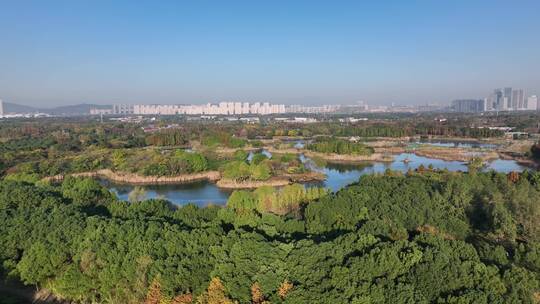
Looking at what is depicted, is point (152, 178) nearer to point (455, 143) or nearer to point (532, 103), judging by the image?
point (455, 143)

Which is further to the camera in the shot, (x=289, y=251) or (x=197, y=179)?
(x=197, y=179)

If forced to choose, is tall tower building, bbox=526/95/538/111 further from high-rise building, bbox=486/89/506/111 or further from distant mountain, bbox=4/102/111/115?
distant mountain, bbox=4/102/111/115

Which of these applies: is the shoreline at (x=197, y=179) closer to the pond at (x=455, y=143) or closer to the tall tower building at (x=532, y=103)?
the pond at (x=455, y=143)

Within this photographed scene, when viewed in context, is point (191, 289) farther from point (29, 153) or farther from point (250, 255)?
point (29, 153)

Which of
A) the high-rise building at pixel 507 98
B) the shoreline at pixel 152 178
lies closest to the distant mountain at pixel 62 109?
the high-rise building at pixel 507 98

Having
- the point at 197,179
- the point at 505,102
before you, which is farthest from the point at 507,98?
the point at 197,179

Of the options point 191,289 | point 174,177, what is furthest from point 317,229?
point 174,177

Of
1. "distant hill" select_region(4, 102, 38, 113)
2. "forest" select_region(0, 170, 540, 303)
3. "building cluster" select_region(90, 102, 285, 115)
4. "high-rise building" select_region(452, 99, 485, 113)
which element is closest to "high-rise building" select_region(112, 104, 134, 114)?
"building cluster" select_region(90, 102, 285, 115)

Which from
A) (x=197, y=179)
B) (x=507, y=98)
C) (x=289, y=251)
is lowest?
(x=197, y=179)
